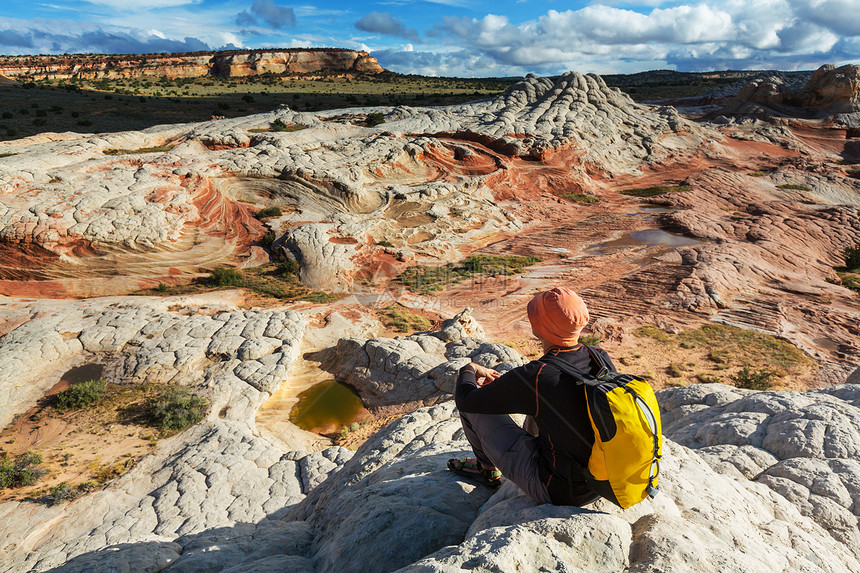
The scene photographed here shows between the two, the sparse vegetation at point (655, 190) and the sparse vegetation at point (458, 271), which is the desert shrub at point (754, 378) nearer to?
the sparse vegetation at point (458, 271)

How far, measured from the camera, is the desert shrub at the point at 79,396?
380 inches

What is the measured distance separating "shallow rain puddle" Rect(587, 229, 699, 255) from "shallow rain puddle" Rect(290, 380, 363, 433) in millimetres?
13002

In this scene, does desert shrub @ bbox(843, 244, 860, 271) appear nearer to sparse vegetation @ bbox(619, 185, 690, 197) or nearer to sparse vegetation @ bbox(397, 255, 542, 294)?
sparse vegetation @ bbox(619, 185, 690, 197)

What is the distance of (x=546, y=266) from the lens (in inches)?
718

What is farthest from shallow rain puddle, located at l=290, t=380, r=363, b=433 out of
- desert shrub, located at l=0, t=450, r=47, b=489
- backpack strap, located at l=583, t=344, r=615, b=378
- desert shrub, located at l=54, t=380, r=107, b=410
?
backpack strap, located at l=583, t=344, r=615, b=378

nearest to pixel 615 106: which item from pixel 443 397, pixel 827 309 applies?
pixel 827 309

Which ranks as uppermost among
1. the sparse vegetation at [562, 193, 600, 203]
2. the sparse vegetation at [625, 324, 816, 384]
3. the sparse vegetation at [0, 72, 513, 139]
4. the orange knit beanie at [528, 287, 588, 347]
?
the sparse vegetation at [0, 72, 513, 139]

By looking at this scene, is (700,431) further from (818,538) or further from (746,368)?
(746,368)

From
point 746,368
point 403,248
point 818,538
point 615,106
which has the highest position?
point 615,106

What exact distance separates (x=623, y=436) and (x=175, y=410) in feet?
32.0

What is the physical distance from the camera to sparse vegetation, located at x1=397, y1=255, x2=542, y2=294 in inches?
Answer: 669

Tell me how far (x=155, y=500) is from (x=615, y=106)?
37802mm

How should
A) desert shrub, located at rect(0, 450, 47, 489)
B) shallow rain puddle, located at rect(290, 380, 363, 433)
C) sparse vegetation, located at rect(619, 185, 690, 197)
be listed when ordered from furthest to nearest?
sparse vegetation, located at rect(619, 185, 690, 197), shallow rain puddle, located at rect(290, 380, 363, 433), desert shrub, located at rect(0, 450, 47, 489)

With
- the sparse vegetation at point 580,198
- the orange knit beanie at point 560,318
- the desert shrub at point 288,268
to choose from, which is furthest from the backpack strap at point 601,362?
the sparse vegetation at point 580,198
